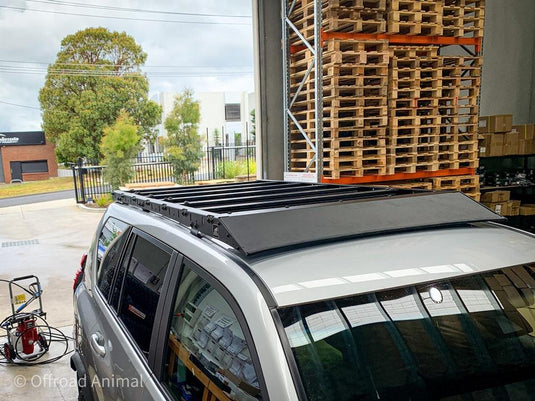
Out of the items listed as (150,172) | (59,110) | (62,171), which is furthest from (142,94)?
(150,172)

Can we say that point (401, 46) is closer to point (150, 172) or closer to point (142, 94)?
point (150, 172)

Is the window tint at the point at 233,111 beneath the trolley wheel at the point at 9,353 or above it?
above

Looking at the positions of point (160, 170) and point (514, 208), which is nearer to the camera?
point (514, 208)

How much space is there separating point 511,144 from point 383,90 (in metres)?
3.58

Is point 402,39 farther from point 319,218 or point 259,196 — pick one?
point 319,218

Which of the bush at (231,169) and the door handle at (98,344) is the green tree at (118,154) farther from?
the door handle at (98,344)

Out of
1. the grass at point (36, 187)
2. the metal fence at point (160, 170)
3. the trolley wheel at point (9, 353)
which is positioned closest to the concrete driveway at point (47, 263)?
the trolley wheel at point (9, 353)

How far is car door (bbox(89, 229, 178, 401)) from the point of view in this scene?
5.57 ft

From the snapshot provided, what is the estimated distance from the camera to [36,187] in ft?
86.1

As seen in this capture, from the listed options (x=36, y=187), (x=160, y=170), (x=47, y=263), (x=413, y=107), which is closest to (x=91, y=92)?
(x=36, y=187)

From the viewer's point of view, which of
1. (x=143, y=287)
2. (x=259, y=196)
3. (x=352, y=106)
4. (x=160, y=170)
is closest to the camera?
(x=143, y=287)

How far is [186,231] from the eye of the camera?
5.65 ft

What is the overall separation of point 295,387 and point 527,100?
1027 cm

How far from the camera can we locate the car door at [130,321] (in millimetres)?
1697
